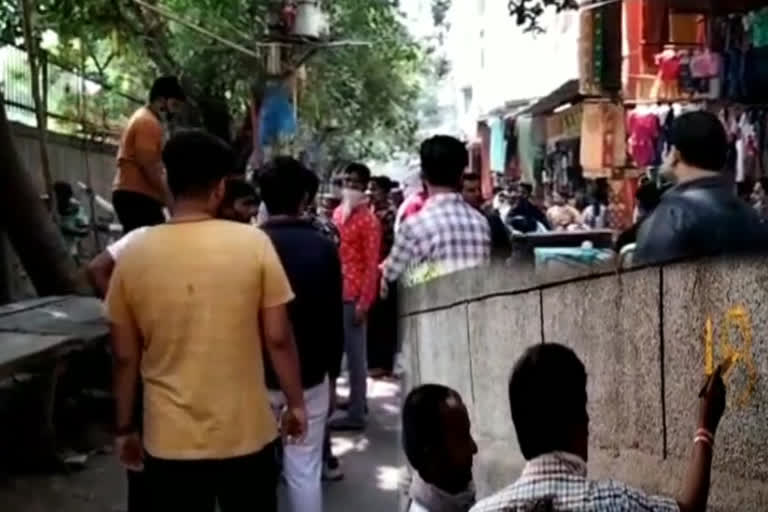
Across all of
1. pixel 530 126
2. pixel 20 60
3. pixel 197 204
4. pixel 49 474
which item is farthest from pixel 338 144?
pixel 197 204

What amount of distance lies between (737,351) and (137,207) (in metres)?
4.58

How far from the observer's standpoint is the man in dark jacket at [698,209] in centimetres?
387

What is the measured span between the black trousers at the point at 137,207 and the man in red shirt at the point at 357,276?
178 centimetres

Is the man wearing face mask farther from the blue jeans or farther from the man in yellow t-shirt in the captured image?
the man in yellow t-shirt

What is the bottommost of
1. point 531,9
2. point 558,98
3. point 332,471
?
point 332,471

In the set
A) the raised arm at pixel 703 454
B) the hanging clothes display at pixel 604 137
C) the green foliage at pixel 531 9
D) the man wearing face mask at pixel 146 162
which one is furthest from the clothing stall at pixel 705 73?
the raised arm at pixel 703 454

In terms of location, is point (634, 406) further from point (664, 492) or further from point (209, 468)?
point (209, 468)

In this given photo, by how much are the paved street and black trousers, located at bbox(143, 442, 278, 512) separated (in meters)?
2.63

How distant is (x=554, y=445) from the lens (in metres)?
2.62

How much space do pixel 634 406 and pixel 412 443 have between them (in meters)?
0.95

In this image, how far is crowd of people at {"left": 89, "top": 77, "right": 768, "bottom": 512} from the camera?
2.70 metres

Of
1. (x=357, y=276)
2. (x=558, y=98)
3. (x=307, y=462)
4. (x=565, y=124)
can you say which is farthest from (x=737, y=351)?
(x=565, y=124)

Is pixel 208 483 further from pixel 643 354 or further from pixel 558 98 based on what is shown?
pixel 558 98

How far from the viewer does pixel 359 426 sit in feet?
28.6
